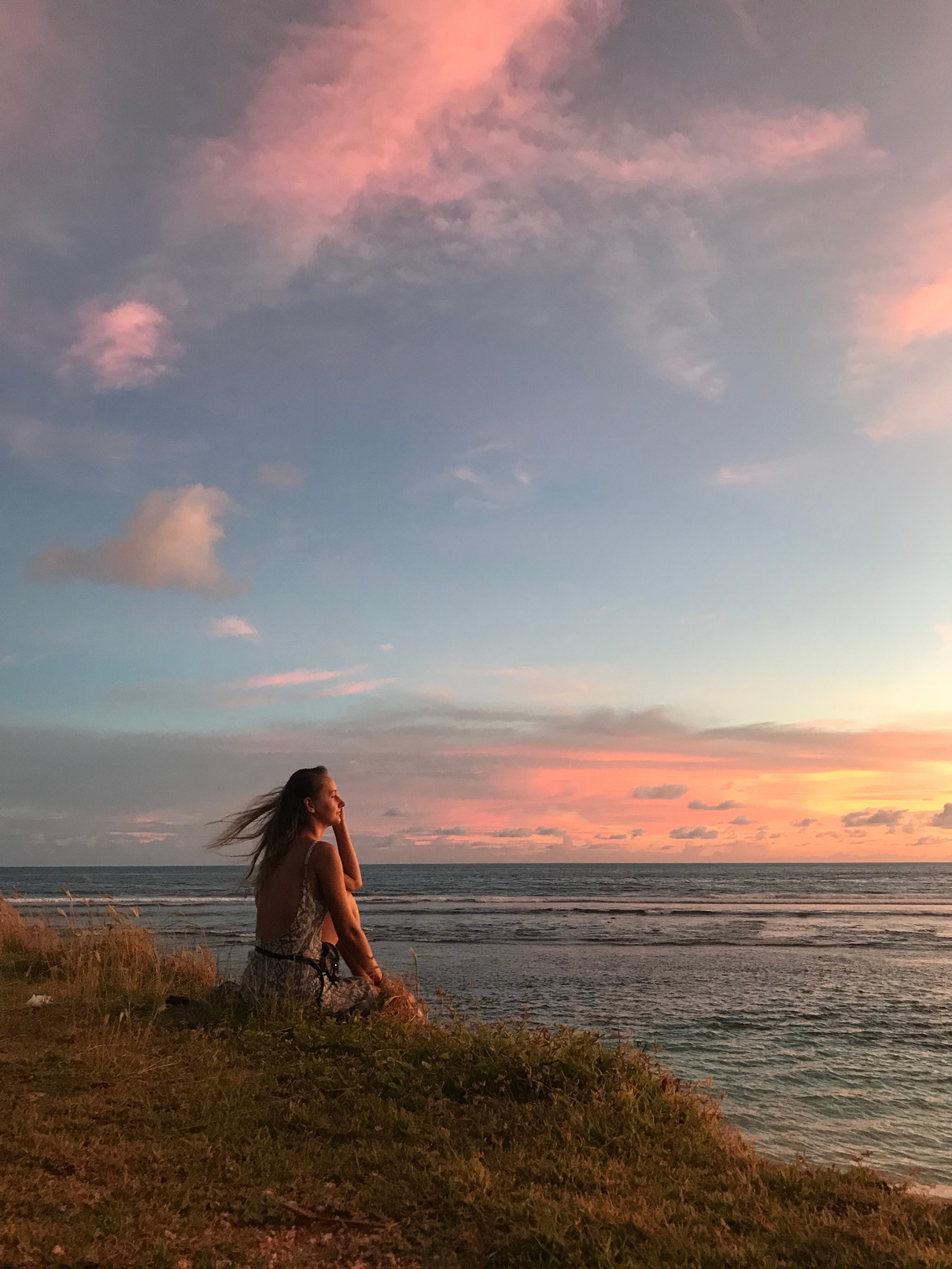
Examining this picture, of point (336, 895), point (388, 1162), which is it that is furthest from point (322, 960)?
point (388, 1162)

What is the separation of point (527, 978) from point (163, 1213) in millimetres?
15805

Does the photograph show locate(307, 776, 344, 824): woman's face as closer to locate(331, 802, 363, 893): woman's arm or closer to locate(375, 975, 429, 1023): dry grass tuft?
locate(331, 802, 363, 893): woman's arm

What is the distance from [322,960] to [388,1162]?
276 centimetres

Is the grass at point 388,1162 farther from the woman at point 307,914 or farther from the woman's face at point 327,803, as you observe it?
the woman's face at point 327,803

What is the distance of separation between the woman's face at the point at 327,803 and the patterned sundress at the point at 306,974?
326 millimetres

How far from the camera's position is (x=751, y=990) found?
18312 mm

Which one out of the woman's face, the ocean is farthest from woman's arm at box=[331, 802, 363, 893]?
the ocean

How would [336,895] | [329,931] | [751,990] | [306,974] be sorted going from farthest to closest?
[751,990], [329,931], [306,974], [336,895]

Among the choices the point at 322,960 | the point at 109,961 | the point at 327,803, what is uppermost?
the point at 327,803

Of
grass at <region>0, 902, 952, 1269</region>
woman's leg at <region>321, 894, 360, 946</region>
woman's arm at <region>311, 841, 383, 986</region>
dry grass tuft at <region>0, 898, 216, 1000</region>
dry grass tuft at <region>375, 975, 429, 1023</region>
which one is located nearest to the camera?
grass at <region>0, 902, 952, 1269</region>

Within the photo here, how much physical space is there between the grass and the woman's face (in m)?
1.64

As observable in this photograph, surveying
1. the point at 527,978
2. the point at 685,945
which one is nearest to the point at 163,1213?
the point at 527,978

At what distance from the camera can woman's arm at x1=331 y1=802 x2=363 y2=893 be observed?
839 centimetres

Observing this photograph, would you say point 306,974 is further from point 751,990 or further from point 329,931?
point 751,990
